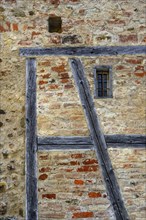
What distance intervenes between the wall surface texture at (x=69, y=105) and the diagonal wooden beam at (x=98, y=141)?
0.22 feet

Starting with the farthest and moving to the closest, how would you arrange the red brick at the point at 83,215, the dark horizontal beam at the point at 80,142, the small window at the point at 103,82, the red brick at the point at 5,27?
the red brick at the point at 5,27
the small window at the point at 103,82
the dark horizontal beam at the point at 80,142
the red brick at the point at 83,215

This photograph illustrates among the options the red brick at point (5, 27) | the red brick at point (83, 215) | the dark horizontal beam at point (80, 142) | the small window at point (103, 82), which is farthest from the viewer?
the red brick at point (5, 27)

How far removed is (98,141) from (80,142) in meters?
0.23

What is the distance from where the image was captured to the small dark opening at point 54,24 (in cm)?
572

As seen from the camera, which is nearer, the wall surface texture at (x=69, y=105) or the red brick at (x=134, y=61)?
the wall surface texture at (x=69, y=105)

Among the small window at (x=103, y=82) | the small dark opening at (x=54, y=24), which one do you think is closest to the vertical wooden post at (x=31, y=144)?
the small dark opening at (x=54, y=24)

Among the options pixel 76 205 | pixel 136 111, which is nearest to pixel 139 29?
pixel 136 111

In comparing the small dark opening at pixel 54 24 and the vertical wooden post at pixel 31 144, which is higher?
the small dark opening at pixel 54 24

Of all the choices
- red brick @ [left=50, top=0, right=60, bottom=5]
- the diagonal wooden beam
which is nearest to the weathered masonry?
the diagonal wooden beam

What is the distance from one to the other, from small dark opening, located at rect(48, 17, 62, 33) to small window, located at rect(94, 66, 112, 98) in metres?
0.77

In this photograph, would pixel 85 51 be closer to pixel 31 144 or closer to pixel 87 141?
pixel 87 141

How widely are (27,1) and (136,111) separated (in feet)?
6.96

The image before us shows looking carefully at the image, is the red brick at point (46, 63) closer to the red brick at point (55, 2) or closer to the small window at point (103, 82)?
the small window at point (103, 82)

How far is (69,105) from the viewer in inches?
217
